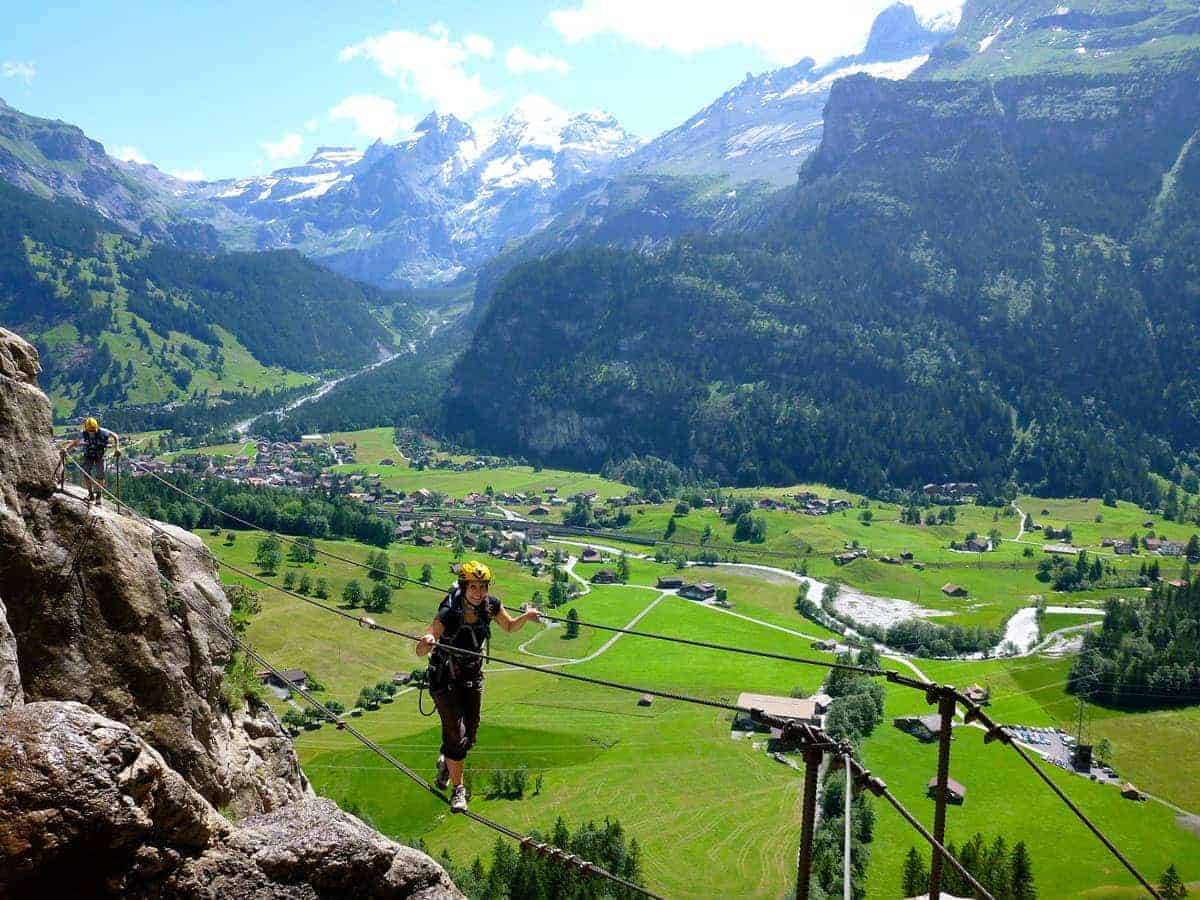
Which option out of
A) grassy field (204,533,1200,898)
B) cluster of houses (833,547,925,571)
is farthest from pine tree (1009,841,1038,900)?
cluster of houses (833,547,925,571)

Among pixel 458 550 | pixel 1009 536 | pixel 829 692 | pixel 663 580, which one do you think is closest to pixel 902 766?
pixel 829 692

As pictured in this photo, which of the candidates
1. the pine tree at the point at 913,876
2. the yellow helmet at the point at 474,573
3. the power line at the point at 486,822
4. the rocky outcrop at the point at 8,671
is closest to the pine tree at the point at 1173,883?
the pine tree at the point at 913,876

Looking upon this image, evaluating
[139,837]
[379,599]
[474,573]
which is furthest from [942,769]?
[379,599]

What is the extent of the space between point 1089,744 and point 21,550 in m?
99.8

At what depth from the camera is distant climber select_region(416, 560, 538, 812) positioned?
13461 mm

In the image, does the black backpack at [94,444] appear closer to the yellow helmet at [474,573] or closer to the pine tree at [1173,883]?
the yellow helmet at [474,573]

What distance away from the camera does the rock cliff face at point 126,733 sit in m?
8.69

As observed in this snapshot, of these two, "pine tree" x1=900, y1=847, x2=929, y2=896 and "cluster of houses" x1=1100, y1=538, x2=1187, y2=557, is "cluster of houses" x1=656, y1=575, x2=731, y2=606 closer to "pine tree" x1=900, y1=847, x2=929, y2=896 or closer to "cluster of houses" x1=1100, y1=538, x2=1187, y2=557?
"pine tree" x1=900, y1=847, x2=929, y2=896

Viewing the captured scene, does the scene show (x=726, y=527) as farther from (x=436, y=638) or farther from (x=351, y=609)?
(x=436, y=638)

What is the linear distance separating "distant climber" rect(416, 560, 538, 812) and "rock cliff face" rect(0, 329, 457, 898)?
8.71 feet

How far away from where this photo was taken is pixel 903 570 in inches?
6117

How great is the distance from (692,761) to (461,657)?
7384 centimetres

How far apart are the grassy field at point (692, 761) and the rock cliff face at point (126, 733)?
53326 mm

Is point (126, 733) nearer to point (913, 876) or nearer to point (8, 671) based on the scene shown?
point (8, 671)
